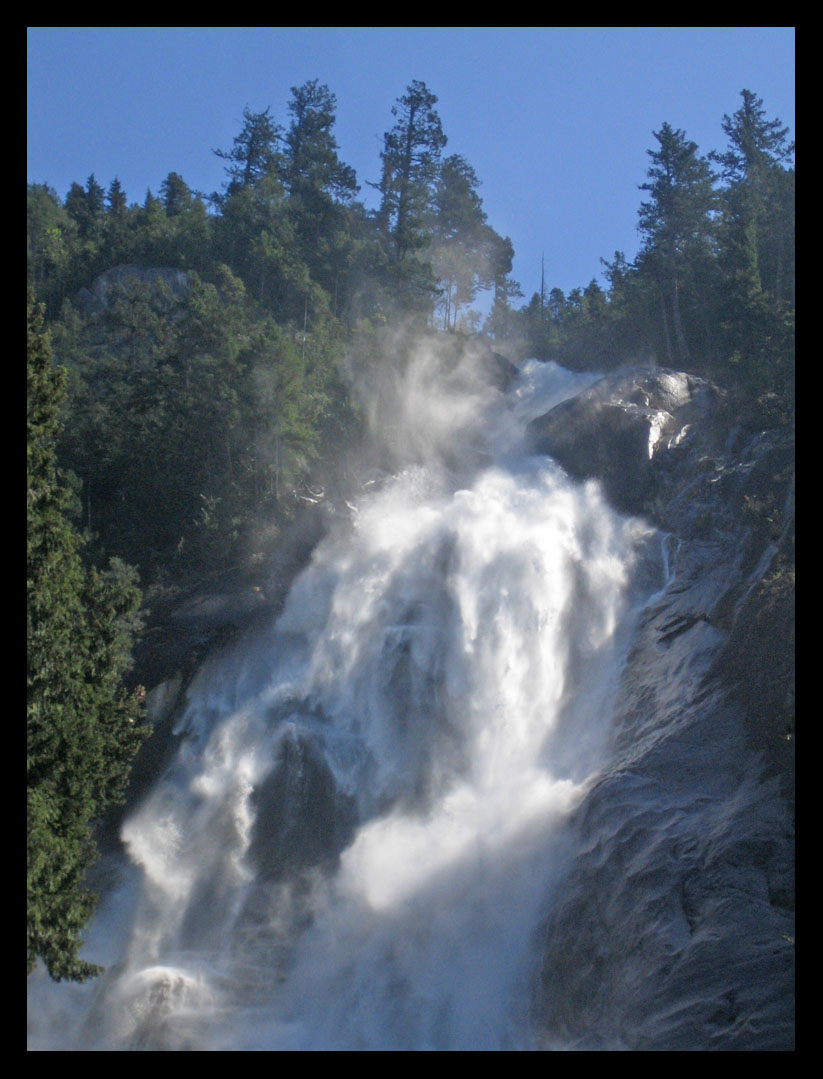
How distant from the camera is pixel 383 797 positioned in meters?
26.8

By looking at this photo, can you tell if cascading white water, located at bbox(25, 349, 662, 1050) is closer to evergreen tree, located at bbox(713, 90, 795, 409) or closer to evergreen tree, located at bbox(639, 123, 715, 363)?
evergreen tree, located at bbox(713, 90, 795, 409)

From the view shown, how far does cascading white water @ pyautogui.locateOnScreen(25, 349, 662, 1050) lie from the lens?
22.0 m

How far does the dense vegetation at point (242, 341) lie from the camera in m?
17.9

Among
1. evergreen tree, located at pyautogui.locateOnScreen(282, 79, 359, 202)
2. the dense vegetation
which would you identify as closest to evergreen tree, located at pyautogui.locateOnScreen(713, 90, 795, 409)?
the dense vegetation

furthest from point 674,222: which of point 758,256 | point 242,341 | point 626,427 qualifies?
point 242,341

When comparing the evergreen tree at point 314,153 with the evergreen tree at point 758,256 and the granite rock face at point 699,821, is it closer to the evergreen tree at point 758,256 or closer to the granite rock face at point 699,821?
the evergreen tree at point 758,256

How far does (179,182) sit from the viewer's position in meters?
71.9

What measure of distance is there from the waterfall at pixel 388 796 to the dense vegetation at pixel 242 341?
4560mm

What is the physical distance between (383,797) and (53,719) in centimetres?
1191

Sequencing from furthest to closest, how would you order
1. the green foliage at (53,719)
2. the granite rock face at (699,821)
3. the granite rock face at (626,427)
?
the granite rock face at (626,427), the granite rock face at (699,821), the green foliage at (53,719)

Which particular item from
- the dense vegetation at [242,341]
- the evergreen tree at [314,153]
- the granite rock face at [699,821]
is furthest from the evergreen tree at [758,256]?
the evergreen tree at [314,153]

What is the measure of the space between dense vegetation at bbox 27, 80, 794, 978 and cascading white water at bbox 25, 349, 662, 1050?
15.1 ft

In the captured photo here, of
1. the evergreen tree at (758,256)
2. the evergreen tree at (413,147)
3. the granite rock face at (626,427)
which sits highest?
the evergreen tree at (413,147)
